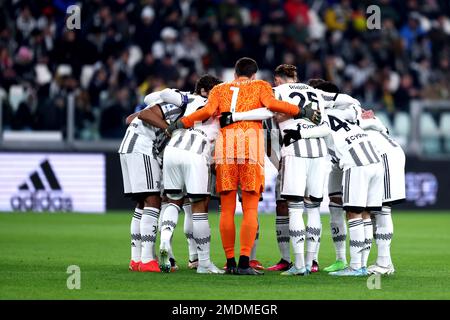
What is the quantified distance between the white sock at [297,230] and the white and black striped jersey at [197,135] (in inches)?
45.5

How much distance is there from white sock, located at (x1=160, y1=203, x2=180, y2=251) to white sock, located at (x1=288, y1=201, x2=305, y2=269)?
1.35m

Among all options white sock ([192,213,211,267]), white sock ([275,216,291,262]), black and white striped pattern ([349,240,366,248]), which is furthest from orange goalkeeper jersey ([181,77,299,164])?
black and white striped pattern ([349,240,366,248])

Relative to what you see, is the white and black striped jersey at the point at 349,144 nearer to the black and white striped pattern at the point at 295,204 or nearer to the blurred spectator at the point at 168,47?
the black and white striped pattern at the point at 295,204

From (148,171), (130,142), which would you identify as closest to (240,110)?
(148,171)

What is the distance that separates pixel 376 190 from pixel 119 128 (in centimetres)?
1147

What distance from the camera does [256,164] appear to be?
39.7 ft

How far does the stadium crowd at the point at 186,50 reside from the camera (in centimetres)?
2306

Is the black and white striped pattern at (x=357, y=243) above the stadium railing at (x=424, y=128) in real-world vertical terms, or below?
below

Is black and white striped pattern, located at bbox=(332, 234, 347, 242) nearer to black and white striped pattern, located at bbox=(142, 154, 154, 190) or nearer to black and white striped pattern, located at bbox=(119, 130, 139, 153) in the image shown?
black and white striped pattern, located at bbox=(142, 154, 154, 190)

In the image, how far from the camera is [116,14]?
83.8 ft

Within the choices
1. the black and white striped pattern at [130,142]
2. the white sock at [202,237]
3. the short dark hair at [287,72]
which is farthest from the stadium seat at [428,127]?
the white sock at [202,237]

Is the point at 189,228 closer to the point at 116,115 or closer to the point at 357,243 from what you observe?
the point at 357,243

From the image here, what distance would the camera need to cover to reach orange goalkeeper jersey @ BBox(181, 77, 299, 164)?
1206cm
